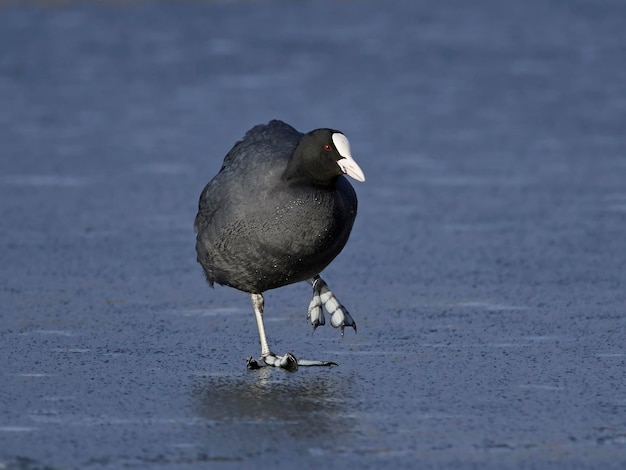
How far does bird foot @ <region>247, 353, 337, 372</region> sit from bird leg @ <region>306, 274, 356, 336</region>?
1.32 feet

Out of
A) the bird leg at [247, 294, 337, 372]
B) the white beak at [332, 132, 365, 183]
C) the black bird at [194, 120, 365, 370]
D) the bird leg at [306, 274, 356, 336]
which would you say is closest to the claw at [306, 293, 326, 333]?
the bird leg at [306, 274, 356, 336]

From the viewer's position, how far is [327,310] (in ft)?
22.7

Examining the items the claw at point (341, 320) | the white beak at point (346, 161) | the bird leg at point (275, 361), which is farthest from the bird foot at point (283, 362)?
the white beak at point (346, 161)

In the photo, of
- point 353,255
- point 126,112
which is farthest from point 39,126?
point 353,255

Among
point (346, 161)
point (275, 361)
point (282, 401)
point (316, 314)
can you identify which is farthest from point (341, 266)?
point (282, 401)

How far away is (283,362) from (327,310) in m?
0.63

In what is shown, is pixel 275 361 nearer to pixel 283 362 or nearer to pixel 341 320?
pixel 283 362

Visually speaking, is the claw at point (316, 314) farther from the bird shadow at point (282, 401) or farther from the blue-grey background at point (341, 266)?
the bird shadow at point (282, 401)

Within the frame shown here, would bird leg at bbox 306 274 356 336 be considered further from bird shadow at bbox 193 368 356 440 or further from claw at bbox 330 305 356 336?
bird shadow at bbox 193 368 356 440

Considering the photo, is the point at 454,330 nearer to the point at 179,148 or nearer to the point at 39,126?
the point at 179,148

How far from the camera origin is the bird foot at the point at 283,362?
6359 millimetres

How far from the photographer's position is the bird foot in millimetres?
6359

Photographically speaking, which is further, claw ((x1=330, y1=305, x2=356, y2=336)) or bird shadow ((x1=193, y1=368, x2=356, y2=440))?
claw ((x1=330, y1=305, x2=356, y2=336))

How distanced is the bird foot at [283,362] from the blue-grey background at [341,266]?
0.27 feet
